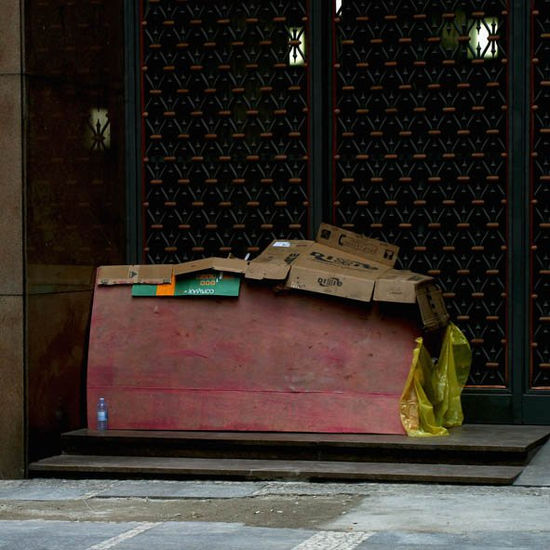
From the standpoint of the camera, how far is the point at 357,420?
10039mm

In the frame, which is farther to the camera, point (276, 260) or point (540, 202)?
point (540, 202)

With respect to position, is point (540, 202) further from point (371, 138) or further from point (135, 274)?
point (135, 274)

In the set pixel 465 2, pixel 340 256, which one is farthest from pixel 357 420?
pixel 465 2

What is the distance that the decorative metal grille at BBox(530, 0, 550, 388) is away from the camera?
10.9 m

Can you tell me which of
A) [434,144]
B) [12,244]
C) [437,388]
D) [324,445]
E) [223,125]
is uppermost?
[223,125]

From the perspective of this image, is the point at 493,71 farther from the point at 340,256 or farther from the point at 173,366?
the point at 173,366

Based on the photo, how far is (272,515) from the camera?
8422 millimetres

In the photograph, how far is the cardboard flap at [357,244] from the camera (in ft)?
34.5

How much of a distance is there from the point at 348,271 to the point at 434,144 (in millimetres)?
1662

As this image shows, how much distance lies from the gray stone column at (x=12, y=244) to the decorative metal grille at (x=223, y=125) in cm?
174

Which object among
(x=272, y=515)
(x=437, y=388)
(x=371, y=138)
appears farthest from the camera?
(x=371, y=138)

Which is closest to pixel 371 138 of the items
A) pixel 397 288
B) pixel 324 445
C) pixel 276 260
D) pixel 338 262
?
pixel 338 262

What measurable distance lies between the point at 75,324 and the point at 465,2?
4.21 meters

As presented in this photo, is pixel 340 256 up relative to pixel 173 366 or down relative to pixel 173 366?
up
